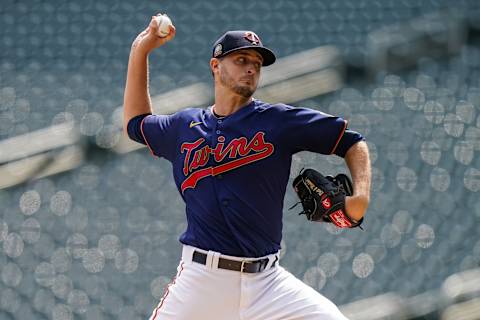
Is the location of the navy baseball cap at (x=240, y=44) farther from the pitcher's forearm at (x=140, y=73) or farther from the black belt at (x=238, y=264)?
the black belt at (x=238, y=264)

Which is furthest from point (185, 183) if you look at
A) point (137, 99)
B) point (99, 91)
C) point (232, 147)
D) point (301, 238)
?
point (99, 91)

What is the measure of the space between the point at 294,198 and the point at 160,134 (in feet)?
4.30

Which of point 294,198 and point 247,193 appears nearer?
point 247,193

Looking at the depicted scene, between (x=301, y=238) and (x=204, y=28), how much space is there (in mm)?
1158

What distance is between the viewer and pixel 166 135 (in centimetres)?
252

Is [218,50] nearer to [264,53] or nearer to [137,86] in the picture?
[264,53]

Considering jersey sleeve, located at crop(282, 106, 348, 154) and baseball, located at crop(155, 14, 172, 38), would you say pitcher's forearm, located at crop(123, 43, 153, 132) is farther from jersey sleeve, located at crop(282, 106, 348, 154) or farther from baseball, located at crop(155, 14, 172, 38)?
jersey sleeve, located at crop(282, 106, 348, 154)

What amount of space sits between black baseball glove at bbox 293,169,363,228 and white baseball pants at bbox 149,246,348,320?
0.66ft

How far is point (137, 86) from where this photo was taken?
2592 mm

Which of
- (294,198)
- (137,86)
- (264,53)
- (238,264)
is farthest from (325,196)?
(294,198)

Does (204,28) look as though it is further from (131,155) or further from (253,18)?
(131,155)

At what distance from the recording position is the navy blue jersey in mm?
2330

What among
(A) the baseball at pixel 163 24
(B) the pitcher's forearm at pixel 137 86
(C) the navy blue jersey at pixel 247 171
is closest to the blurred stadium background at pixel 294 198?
(B) the pitcher's forearm at pixel 137 86

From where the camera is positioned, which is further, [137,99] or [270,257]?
[137,99]
